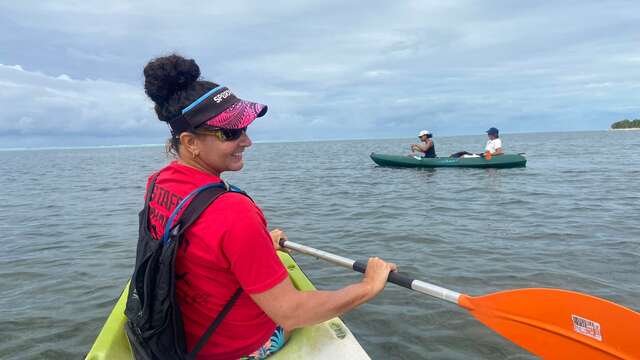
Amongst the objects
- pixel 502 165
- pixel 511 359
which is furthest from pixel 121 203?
pixel 502 165

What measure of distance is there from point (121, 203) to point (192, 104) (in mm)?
14490

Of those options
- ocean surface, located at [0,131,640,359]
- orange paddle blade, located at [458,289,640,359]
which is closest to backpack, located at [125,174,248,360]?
orange paddle blade, located at [458,289,640,359]

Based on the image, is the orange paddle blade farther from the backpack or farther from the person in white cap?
the person in white cap

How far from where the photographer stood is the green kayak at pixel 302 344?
9.59 feet

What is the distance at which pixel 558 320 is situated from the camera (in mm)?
2957

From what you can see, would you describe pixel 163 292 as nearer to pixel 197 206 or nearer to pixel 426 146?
pixel 197 206

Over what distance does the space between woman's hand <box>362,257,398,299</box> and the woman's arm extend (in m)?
0.10

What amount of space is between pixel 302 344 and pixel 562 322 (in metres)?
1.77

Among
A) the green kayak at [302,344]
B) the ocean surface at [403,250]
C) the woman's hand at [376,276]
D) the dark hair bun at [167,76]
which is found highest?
the dark hair bun at [167,76]

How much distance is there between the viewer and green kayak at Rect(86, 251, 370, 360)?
9.59ft

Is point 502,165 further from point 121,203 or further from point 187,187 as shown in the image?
point 187,187

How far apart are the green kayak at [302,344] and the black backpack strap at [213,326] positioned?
0.65 metres

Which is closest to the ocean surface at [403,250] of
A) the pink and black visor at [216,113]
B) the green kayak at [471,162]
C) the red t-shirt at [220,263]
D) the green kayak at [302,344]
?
the green kayak at [302,344]

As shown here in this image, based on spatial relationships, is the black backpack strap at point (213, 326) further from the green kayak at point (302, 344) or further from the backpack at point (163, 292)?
the green kayak at point (302, 344)
